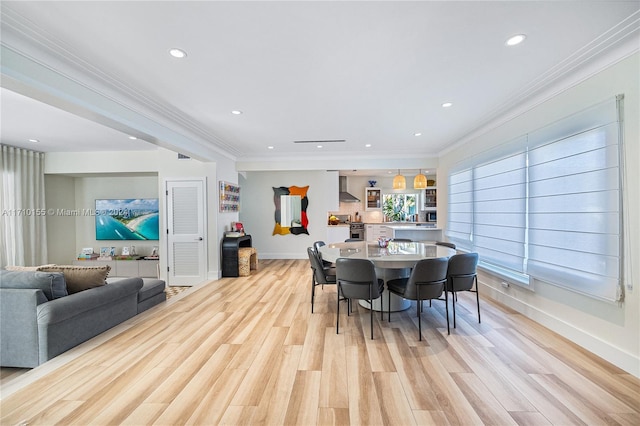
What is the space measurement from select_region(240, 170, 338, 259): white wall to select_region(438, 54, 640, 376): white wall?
5230 millimetres

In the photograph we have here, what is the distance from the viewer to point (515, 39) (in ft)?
6.79

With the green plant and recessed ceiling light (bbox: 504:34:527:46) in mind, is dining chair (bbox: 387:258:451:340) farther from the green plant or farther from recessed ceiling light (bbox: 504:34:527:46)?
the green plant

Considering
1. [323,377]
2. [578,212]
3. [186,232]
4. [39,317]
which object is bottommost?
[323,377]

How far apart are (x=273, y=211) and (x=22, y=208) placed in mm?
5109

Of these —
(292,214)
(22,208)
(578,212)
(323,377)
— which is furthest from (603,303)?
(22,208)

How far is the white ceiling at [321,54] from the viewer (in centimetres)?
177


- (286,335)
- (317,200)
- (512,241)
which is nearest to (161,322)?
(286,335)

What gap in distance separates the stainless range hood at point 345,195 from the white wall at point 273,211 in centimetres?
110

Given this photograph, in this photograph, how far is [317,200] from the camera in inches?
315

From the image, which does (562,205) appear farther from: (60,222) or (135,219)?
(60,222)

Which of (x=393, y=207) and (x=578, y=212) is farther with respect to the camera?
(x=393, y=207)

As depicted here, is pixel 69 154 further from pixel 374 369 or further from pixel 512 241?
pixel 512 241

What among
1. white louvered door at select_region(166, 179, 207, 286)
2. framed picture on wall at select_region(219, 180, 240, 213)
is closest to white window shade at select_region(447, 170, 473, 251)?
framed picture on wall at select_region(219, 180, 240, 213)

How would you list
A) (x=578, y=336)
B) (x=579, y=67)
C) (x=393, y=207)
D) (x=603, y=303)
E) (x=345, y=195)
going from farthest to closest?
(x=393, y=207) < (x=345, y=195) < (x=578, y=336) < (x=579, y=67) < (x=603, y=303)
